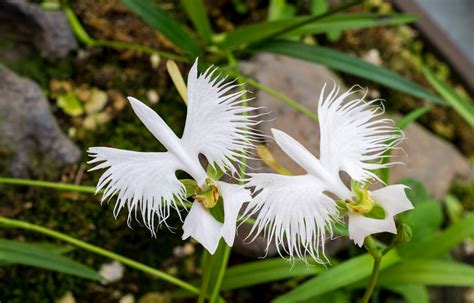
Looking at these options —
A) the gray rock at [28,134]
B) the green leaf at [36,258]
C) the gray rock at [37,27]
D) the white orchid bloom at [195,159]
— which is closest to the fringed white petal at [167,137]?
the white orchid bloom at [195,159]

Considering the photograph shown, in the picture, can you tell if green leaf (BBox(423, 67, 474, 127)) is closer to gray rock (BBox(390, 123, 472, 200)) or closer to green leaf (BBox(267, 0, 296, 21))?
gray rock (BBox(390, 123, 472, 200))

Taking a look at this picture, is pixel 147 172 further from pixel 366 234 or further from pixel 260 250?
pixel 260 250

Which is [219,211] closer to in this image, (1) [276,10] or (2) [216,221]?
(2) [216,221]

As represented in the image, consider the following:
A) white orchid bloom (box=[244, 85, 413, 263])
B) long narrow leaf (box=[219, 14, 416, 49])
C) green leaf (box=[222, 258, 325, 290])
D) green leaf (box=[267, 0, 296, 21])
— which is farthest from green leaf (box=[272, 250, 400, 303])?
green leaf (box=[267, 0, 296, 21])

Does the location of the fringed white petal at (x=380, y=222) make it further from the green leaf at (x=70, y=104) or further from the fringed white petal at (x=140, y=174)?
the green leaf at (x=70, y=104)

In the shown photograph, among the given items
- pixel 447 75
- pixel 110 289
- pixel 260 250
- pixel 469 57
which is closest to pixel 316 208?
pixel 260 250
